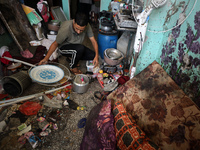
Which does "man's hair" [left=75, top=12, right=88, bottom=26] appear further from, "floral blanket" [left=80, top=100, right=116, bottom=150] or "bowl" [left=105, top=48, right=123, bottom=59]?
"floral blanket" [left=80, top=100, right=116, bottom=150]

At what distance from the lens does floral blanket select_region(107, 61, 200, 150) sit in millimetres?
1211

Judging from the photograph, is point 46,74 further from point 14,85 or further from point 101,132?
point 101,132

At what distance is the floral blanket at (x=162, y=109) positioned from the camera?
3.97 feet

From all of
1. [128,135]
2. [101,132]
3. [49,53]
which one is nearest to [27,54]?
[49,53]

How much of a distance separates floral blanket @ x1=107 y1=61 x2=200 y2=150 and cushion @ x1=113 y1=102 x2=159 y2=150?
0.18m

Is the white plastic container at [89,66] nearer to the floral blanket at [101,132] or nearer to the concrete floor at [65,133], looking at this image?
the concrete floor at [65,133]

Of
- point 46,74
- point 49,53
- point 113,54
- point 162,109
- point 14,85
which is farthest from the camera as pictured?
point 113,54

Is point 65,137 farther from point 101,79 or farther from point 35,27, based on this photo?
point 35,27

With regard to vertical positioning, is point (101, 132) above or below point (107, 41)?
below

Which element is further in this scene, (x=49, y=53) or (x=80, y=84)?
(x=49, y=53)

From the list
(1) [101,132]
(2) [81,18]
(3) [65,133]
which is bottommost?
(3) [65,133]

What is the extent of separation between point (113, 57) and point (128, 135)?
182cm

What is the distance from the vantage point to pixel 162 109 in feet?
4.86

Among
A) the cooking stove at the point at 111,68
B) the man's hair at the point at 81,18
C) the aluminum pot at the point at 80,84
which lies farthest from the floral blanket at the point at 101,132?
the man's hair at the point at 81,18
